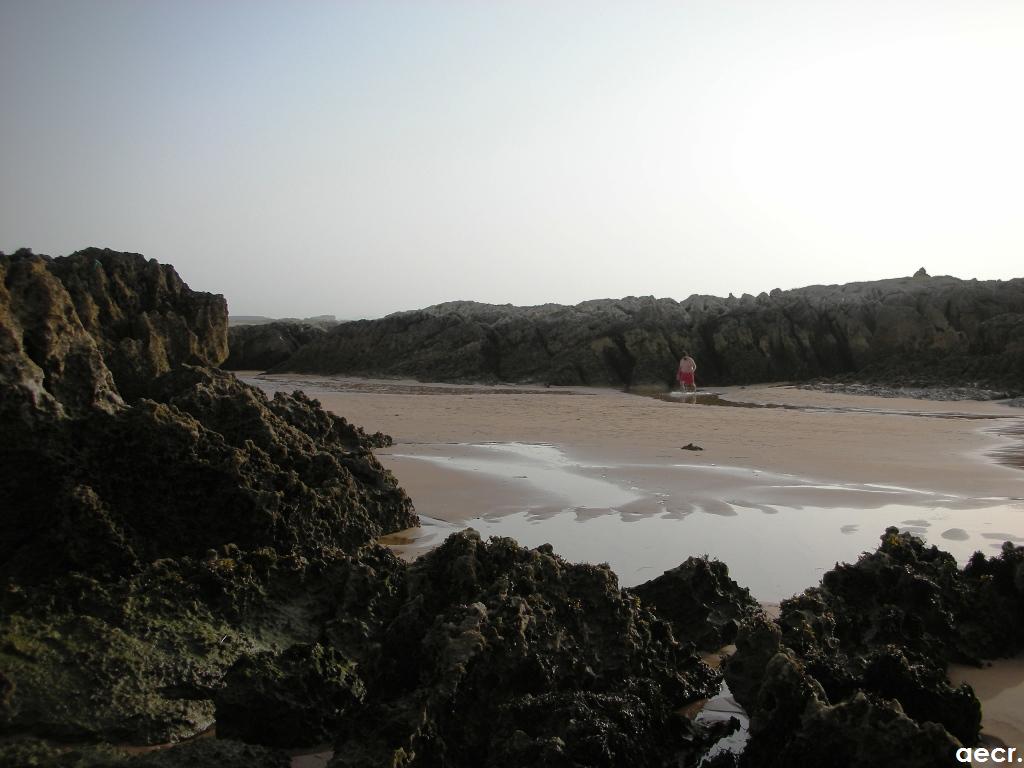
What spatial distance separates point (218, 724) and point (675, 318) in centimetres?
2559

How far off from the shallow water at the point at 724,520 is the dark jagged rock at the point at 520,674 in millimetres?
1449

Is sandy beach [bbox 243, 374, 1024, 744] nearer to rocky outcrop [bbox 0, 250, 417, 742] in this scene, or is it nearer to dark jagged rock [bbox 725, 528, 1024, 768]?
A: dark jagged rock [bbox 725, 528, 1024, 768]

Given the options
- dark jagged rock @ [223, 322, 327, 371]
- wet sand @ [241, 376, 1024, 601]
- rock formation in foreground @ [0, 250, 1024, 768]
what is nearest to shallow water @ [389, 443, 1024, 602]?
wet sand @ [241, 376, 1024, 601]

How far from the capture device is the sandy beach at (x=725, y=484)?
545 cm

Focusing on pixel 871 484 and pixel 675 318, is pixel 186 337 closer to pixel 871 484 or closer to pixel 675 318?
pixel 871 484

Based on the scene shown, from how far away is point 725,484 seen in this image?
786cm

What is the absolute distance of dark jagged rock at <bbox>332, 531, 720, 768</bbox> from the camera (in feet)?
8.26

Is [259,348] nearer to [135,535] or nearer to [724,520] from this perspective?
[724,520]

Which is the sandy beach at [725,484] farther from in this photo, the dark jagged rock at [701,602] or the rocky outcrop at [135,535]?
the rocky outcrop at [135,535]

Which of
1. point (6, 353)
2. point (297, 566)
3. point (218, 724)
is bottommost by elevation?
point (218, 724)

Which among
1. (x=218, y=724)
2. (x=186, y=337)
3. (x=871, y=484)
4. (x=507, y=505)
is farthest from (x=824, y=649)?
(x=186, y=337)

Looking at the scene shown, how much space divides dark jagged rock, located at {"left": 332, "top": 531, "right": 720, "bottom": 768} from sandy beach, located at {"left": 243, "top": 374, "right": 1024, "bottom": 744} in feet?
4.22

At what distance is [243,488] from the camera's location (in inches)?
179

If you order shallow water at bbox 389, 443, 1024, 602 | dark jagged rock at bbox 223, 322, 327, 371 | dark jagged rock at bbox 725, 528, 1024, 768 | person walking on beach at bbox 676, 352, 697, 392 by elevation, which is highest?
dark jagged rock at bbox 223, 322, 327, 371
